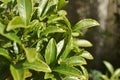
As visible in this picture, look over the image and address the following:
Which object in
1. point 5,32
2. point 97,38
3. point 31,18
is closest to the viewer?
point 5,32

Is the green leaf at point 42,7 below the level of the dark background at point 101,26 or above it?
above

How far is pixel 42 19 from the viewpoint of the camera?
5.99 feet

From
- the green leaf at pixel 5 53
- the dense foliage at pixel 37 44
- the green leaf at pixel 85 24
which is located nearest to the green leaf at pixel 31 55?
the dense foliage at pixel 37 44

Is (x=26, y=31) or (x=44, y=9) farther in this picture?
(x=44, y=9)

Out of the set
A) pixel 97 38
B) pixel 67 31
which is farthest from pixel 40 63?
pixel 97 38

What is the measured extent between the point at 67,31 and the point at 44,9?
169mm

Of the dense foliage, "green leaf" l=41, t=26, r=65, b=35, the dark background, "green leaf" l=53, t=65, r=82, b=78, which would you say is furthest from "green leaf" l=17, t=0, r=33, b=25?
the dark background

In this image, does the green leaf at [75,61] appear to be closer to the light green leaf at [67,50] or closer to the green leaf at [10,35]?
the light green leaf at [67,50]

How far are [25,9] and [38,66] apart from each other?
29 centimetres

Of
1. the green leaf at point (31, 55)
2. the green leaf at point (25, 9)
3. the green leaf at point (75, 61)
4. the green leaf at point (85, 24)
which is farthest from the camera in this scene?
the green leaf at point (85, 24)

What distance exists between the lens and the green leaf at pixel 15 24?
1534 mm

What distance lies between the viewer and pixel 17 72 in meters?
1.56

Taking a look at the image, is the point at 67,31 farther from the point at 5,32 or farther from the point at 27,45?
the point at 5,32

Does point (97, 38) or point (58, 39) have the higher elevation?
point (58, 39)
